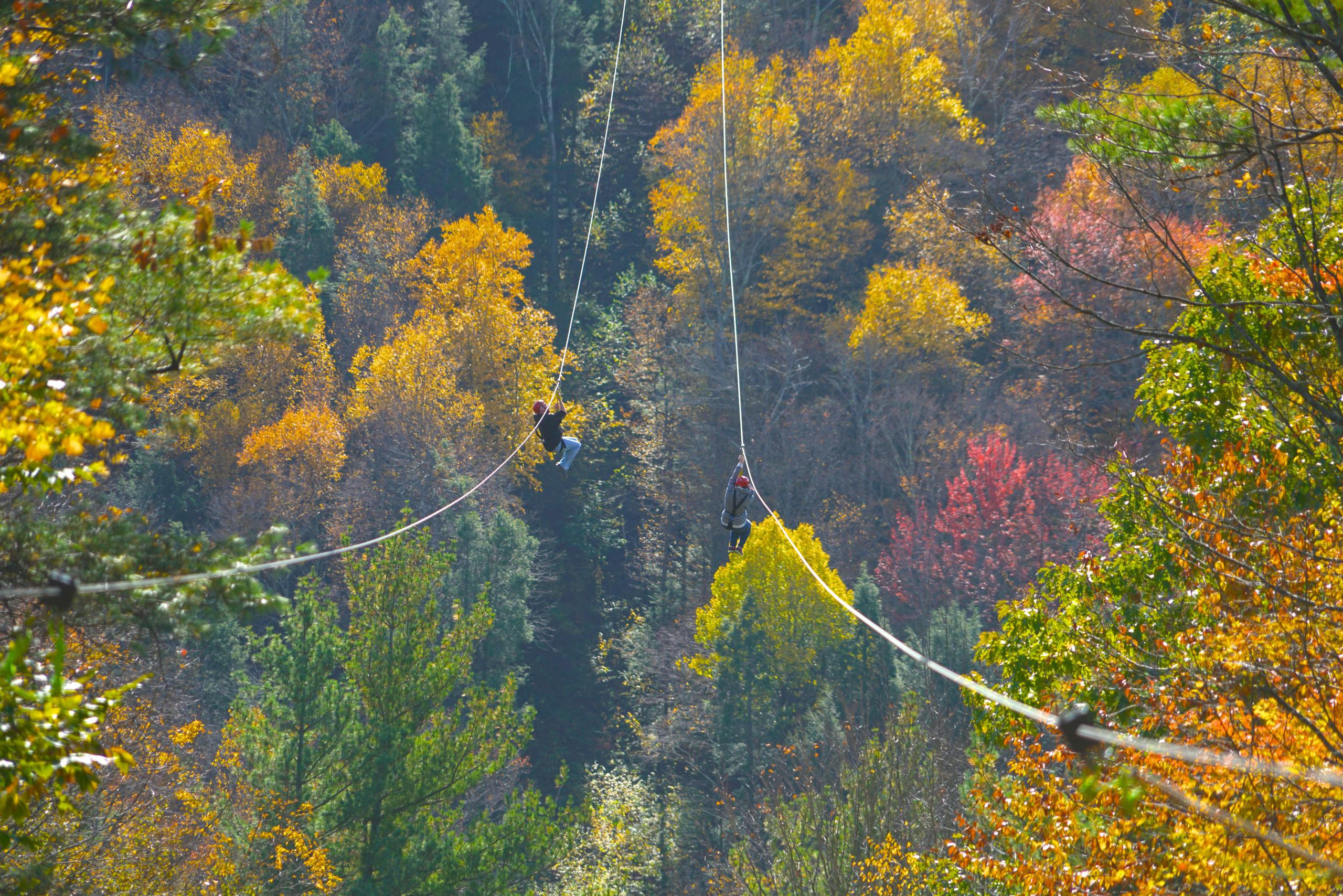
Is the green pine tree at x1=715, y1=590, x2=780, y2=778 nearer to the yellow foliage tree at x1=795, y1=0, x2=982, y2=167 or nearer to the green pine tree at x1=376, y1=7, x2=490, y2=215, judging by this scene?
the yellow foliage tree at x1=795, y1=0, x2=982, y2=167

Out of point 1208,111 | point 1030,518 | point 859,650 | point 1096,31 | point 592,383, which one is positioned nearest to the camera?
point 1208,111

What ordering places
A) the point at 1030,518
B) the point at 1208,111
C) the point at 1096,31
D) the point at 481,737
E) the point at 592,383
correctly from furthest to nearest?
the point at 592,383
the point at 1096,31
the point at 1030,518
the point at 481,737
the point at 1208,111

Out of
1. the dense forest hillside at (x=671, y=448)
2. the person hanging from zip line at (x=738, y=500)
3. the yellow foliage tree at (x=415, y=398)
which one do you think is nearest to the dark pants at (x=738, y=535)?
the person hanging from zip line at (x=738, y=500)

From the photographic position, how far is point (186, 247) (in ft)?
23.2

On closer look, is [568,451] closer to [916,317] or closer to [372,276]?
[916,317]

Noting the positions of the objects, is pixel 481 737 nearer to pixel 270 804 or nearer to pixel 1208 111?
pixel 270 804

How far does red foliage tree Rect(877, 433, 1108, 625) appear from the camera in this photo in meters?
34.1

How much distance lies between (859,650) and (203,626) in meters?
24.6

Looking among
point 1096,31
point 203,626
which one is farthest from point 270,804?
point 1096,31

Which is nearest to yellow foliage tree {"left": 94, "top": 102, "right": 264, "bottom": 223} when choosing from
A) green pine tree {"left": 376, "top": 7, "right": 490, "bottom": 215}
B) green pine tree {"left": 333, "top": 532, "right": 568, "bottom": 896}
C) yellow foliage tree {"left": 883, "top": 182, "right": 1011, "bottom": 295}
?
green pine tree {"left": 376, "top": 7, "right": 490, "bottom": 215}

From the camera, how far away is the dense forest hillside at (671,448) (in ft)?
23.0

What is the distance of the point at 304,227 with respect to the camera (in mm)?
44719

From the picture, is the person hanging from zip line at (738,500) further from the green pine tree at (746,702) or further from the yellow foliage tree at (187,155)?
the yellow foliage tree at (187,155)

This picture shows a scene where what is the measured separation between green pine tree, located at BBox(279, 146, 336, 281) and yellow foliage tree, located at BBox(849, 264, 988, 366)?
2116cm
